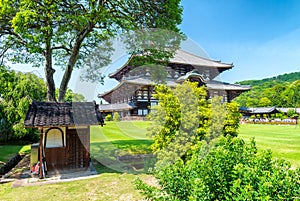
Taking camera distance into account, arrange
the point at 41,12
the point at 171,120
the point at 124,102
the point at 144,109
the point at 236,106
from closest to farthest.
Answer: the point at 171,120 < the point at 236,106 < the point at 41,12 < the point at 144,109 < the point at 124,102

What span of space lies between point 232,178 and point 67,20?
26.2ft

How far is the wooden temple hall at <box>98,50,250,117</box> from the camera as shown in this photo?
2352 cm

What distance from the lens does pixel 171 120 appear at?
5586 mm

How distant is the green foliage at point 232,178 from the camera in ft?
6.09

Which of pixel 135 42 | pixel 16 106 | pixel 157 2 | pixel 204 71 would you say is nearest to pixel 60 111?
pixel 135 42

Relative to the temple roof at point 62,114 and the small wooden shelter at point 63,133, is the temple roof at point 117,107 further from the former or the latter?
the small wooden shelter at point 63,133

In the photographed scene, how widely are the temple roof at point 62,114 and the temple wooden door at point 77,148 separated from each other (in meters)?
0.50

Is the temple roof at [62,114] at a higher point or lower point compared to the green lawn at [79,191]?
higher

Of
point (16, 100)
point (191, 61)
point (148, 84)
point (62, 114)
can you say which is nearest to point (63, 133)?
point (62, 114)

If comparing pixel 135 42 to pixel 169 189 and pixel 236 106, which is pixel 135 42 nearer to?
pixel 236 106

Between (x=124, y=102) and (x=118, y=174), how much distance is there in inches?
841

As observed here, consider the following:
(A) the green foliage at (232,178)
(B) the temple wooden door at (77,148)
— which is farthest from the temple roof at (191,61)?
(A) the green foliage at (232,178)

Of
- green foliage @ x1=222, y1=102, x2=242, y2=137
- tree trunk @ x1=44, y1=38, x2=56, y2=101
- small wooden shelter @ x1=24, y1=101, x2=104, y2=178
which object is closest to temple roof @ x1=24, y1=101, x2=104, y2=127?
small wooden shelter @ x1=24, y1=101, x2=104, y2=178

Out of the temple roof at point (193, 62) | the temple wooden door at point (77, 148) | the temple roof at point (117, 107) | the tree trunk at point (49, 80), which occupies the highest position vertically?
the temple roof at point (193, 62)
